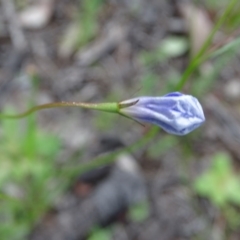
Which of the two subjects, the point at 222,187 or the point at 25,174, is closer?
the point at 25,174

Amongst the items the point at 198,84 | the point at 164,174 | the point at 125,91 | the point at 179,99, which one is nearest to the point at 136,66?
the point at 125,91

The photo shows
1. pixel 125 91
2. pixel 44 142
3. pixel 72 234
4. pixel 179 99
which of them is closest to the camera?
pixel 179 99

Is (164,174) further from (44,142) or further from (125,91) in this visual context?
(44,142)

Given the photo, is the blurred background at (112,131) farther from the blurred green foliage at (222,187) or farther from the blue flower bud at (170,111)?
the blue flower bud at (170,111)

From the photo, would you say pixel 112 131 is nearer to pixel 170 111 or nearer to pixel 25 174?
pixel 25 174

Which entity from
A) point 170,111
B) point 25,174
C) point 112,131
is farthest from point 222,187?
point 170,111
